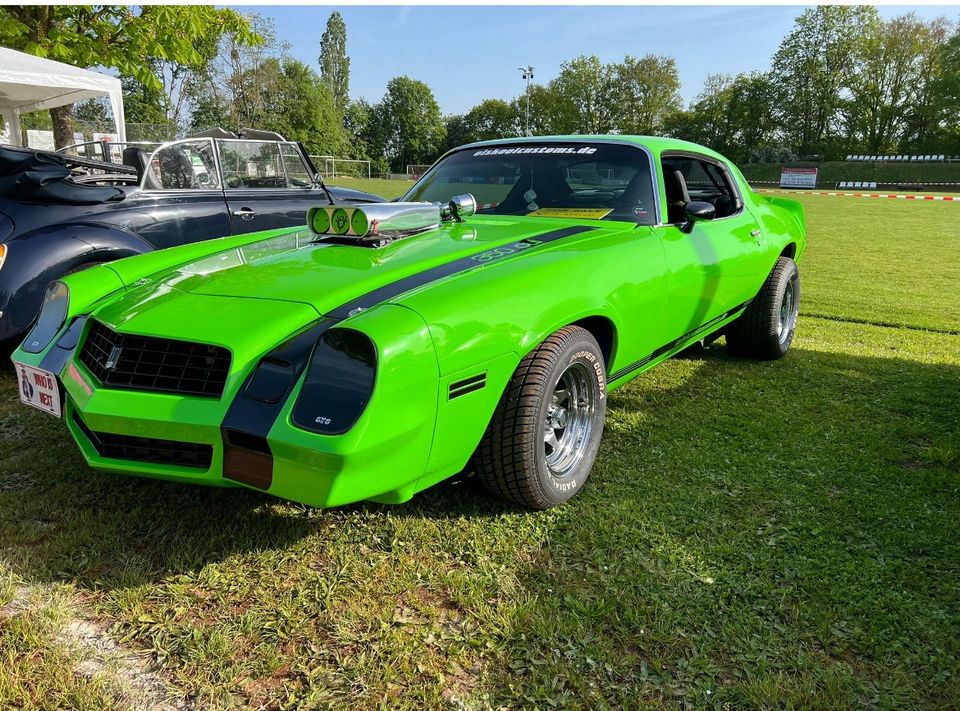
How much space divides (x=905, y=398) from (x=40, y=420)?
470 centimetres

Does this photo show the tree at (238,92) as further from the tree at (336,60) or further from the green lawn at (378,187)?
the tree at (336,60)

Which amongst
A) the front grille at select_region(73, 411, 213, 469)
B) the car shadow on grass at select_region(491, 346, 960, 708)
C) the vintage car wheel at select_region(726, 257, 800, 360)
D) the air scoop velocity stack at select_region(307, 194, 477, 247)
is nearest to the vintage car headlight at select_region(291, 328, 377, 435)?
the front grille at select_region(73, 411, 213, 469)

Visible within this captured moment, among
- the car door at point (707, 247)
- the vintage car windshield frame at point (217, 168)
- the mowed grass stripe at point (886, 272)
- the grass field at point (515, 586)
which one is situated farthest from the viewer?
the mowed grass stripe at point (886, 272)

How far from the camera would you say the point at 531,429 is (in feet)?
7.33

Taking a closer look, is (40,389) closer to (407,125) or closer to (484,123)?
(407,125)

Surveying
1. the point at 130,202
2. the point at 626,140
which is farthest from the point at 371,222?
the point at 130,202

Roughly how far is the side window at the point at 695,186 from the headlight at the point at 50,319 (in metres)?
2.76

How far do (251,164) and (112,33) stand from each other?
6.86m

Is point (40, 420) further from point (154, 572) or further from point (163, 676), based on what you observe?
point (163, 676)

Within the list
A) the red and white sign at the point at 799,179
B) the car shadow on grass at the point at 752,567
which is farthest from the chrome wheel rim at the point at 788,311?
the red and white sign at the point at 799,179

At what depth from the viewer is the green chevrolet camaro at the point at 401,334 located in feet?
5.97

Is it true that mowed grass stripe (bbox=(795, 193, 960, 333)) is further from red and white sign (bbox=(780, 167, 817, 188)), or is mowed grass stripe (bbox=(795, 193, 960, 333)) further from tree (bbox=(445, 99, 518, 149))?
tree (bbox=(445, 99, 518, 149))

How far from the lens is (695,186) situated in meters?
4.39

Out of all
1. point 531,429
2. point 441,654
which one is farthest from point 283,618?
point 531,429
